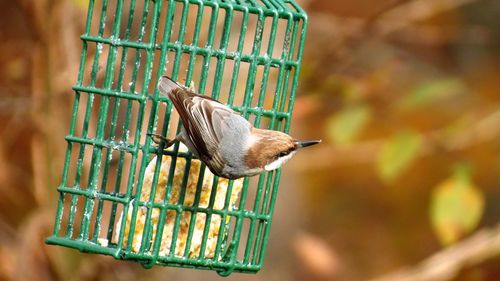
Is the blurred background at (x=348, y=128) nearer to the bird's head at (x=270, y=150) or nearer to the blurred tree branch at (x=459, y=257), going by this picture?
the blurred tree branch at (x=459, y=257)

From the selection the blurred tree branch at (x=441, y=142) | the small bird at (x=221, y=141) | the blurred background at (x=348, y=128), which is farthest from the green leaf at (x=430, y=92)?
the small bird at (x=221, y=141)

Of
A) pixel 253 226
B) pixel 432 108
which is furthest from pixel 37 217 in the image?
pixel 432 108

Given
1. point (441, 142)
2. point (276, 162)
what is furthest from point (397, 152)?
point (276, 162)

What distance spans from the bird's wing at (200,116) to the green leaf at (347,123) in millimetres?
2237

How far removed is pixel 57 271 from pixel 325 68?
2319mm

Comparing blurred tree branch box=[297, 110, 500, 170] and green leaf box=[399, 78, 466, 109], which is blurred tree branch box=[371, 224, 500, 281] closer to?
blurred tree branch box=[297, 110, 500, 170]

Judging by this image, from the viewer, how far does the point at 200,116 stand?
4.12 m

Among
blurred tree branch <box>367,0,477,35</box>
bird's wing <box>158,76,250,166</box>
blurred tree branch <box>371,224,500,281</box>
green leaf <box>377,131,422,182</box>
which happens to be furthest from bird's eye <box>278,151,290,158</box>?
blurred tree branch <box>367,0,477,35</box>

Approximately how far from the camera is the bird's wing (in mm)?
4105

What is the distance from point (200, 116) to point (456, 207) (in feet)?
7.83

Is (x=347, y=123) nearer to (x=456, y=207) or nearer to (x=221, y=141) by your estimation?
(x=456, y=207)

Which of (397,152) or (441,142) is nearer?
(397,152)

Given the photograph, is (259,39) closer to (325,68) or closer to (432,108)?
(325,68)

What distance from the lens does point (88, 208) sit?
170 inches
